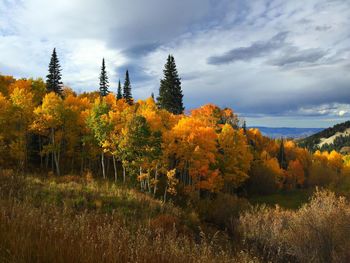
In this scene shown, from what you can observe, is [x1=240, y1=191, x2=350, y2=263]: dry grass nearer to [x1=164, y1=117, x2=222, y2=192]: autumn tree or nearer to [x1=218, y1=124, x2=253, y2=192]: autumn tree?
[x1=164, y1=117, x2=222, y2=192]: autumn tree

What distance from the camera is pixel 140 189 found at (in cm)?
4078

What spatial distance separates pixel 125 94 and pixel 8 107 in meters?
46.2

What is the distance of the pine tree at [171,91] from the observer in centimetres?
6688

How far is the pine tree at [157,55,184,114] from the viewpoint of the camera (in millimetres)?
66875

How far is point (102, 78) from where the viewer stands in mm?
79250

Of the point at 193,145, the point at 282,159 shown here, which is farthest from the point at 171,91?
the point at 282,159

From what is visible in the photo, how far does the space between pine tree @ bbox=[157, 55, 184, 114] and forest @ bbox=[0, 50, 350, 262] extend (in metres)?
0.23

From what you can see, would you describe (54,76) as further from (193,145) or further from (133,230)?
(133,230)

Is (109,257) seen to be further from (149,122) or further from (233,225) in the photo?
(149,122)

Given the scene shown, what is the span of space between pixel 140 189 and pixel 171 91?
31.5m

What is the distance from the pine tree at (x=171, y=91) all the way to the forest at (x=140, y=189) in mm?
232

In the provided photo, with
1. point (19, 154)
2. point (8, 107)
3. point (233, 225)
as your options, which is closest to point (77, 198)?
point (233, 225)

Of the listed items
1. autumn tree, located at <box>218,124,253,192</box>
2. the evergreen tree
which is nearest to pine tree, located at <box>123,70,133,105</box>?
autumn tree, located at <box>218,124,253,192</box>

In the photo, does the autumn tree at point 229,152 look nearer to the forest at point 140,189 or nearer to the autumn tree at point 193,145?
the forest at point 140,189
